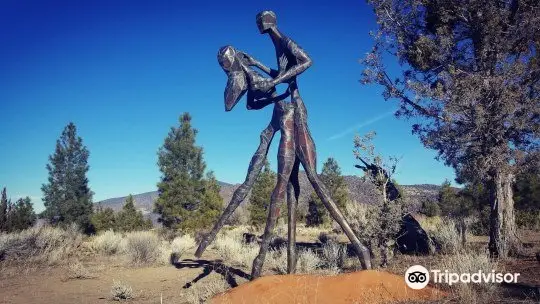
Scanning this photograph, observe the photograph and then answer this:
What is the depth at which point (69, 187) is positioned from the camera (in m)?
29.3

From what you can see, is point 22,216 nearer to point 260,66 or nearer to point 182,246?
point 182,246

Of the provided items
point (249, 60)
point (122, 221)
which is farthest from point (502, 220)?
point (122, 221)

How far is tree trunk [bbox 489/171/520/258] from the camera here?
31.0 ft

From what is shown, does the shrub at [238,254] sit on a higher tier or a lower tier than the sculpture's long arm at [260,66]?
lower

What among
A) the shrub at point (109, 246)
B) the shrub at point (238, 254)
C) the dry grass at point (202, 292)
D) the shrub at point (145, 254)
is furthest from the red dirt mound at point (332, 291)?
the shrub at point (109, 246)

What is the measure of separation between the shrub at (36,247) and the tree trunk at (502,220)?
13.3 metres

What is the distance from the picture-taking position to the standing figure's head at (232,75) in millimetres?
6629

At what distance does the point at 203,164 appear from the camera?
25.1 m

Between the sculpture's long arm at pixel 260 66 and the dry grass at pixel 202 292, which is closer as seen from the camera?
the dry grass at pixel 202 292

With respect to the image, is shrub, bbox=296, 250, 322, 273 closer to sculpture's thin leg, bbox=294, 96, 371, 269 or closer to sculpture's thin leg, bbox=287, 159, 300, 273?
sculpture's thin leg, bbox=287, 159, 300, 273

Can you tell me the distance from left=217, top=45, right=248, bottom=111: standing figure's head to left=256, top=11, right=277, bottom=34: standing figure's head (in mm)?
696

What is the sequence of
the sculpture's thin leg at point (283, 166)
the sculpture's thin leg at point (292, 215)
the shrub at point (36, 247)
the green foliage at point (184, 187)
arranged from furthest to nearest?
the green foliage at point (184, 187), the shrub at point (36, 247), the sculpture's thin leg at point (292, 215), the sculpture's thin leg at point (283, 166)

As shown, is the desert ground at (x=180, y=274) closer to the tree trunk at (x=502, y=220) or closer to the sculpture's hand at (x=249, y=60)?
the tree trunk at (x=502, y=220)

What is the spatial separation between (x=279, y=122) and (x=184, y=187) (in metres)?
18.2
